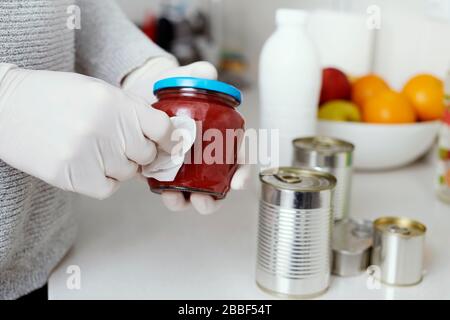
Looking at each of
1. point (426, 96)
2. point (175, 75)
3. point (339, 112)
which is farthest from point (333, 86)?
point (175, 75)

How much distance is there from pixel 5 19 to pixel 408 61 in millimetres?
944

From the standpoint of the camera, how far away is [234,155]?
703 mm

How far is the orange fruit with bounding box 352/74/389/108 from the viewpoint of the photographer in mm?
1238

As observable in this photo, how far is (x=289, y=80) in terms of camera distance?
3.37 ft

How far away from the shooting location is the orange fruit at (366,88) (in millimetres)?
1238

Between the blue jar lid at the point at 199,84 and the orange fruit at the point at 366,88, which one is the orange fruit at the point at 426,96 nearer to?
the orange fruit at the point at 366,88

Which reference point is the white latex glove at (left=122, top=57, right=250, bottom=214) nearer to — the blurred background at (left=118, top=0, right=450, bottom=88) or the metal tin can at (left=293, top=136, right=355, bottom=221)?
the metal tin can at (left=293, top=136, right=355, bottom=221)

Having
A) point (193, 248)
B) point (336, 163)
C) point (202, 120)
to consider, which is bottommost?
point (193, 248)

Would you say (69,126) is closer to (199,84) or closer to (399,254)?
(199,84)

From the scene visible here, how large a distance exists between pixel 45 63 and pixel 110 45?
21 centimetres

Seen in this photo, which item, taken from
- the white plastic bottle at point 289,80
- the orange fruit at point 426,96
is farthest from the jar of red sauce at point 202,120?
the orange fruit at point 426,96

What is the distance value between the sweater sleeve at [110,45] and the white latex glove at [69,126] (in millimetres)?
282

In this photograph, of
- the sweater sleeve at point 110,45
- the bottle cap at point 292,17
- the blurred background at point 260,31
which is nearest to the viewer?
the sweater sleeve at point 110,45

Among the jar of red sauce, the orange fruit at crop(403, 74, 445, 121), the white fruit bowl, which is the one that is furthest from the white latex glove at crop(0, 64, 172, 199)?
the orange fruit at crop(403, 74, 445, 121)
